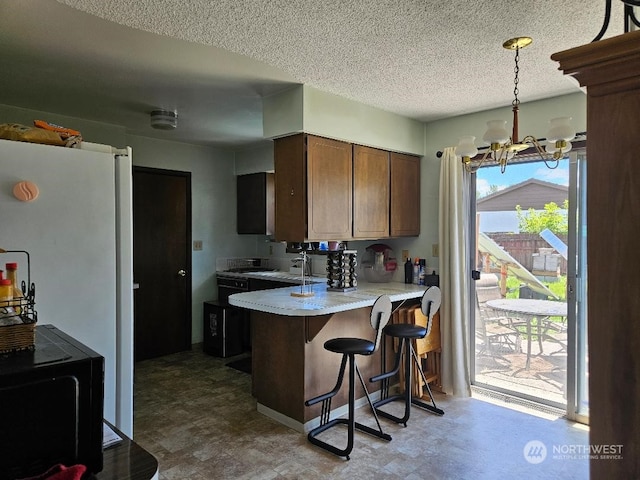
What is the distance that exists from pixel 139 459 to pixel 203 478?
1463mm

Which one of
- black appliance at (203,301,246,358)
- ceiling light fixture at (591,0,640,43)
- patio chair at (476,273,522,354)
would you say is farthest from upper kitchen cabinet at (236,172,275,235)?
ceiling light fixture at (591,0,640,43)

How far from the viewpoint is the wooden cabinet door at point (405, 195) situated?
12.6ft

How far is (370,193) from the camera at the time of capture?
11.9 feet

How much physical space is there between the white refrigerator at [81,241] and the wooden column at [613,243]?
168cm

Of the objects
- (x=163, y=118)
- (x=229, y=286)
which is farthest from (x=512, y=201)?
(x=229, y=286)

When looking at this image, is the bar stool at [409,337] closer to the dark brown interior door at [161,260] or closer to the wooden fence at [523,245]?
the wooden fence at [523,245]

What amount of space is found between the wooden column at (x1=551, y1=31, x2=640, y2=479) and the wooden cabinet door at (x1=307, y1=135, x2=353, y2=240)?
2.44 meters

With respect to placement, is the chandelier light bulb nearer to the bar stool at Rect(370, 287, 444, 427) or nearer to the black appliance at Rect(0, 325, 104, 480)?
the bar stool at Rect(370, 287, 444, 427)

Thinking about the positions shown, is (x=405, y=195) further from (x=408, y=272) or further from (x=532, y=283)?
(x=532, y=283)

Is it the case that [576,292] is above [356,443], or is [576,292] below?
above

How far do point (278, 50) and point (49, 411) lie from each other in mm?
2007

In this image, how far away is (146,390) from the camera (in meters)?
3.72

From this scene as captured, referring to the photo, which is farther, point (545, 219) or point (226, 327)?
point (226, 327)

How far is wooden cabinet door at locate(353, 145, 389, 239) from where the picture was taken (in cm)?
349
